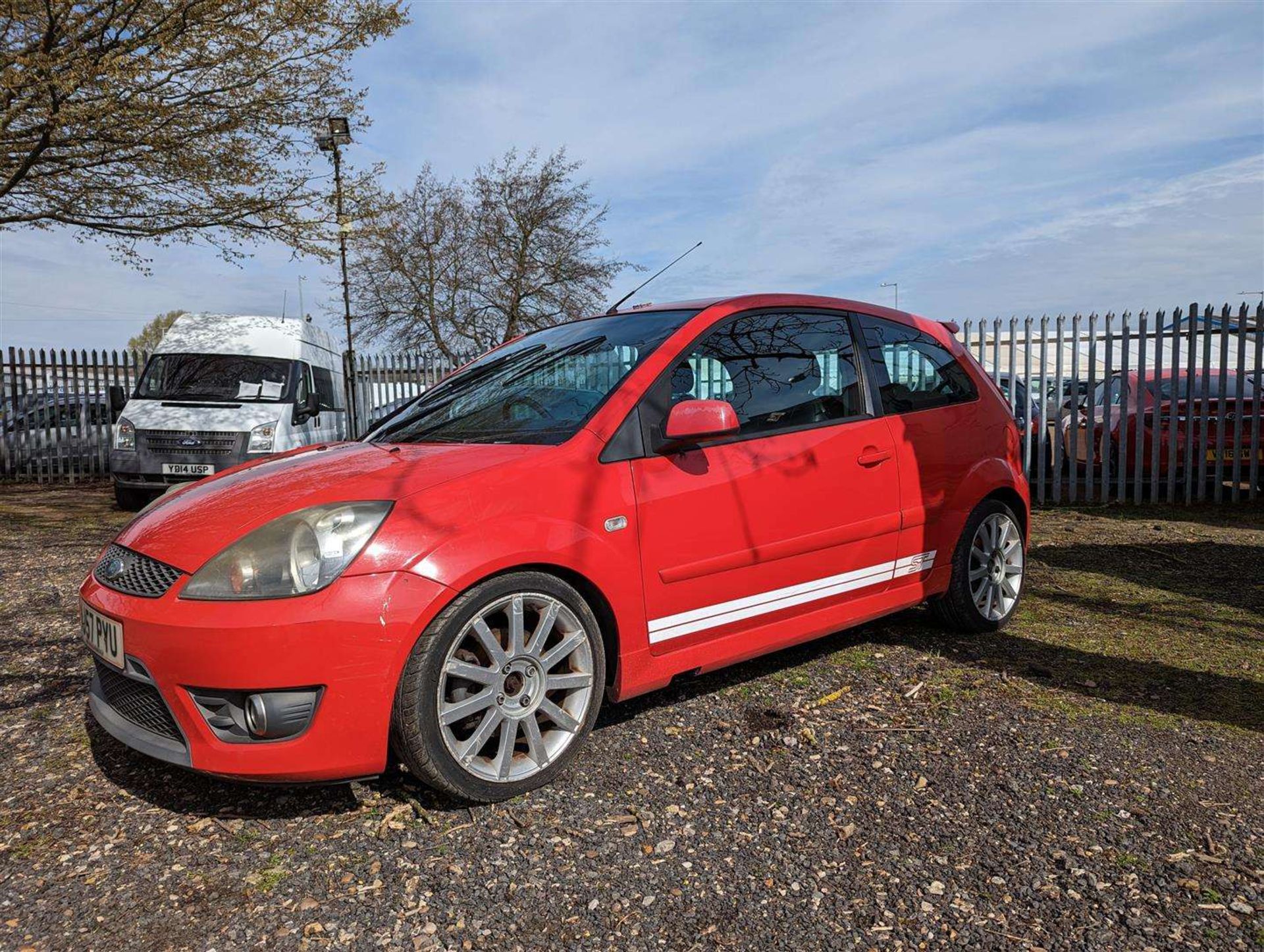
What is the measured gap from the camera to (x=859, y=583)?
12.5ft

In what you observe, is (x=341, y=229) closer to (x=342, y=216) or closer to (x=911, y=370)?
(x=342, y=216)

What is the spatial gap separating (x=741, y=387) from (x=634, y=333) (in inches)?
19.5

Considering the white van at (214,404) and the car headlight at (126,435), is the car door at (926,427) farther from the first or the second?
the car headlight at (126,435)

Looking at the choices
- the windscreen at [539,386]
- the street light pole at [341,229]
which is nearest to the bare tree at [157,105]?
the street light pole at [341,229]

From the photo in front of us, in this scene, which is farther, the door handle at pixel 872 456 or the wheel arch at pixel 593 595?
the door handle at pixel 872 456

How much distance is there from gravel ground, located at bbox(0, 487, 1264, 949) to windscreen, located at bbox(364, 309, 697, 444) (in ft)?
4.09

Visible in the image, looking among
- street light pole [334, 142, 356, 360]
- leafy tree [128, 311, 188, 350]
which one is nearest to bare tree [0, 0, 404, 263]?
street light pole [334, 142, 356, 360]

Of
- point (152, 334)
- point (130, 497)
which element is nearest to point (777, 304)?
point (130, 497)

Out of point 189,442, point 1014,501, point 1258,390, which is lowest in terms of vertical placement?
point 1014,501

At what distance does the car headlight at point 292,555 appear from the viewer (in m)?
2.51

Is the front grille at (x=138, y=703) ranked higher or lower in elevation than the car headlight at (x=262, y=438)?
A: lower

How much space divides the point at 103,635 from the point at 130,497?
30.3 ft

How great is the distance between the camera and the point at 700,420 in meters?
3.04

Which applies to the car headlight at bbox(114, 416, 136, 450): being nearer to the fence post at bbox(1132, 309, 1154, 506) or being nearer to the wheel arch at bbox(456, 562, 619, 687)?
the wheel arch at bbox(456, 562, 619, 687)
